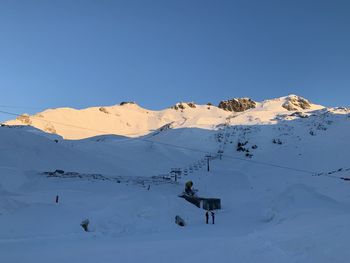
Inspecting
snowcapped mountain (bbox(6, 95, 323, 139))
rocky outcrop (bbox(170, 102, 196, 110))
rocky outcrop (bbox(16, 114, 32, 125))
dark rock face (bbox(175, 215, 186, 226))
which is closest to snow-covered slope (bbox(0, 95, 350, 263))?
dark rock face (bbox(175, 215, 186, 226))

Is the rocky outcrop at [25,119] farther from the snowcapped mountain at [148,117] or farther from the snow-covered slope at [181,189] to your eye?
the snow-covered slope at [181,189]

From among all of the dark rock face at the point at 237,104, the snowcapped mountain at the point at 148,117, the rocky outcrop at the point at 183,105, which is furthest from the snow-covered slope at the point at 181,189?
the rocky outcrop at the point at 183,105

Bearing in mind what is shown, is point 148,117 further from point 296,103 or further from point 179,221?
point 179,221

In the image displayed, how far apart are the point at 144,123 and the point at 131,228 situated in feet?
300

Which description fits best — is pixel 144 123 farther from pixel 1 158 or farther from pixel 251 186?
pixel 1 158

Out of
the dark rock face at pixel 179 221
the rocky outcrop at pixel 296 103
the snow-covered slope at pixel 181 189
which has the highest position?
the rocky outcrop at pixel 296 103

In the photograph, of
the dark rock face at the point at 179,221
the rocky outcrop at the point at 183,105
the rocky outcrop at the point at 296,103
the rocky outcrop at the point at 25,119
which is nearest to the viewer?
the dark rock face at the point at 179,221

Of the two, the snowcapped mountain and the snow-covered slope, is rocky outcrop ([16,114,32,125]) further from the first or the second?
the snow-covered slope

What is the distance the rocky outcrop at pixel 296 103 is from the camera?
10689 cm

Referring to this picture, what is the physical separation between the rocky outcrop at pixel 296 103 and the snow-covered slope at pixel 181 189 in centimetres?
132

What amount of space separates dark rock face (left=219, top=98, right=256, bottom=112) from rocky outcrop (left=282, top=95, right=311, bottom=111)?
9.92 meters

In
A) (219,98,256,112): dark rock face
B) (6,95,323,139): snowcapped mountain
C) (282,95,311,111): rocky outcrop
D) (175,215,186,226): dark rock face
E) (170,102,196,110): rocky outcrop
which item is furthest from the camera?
(170,102,196,110): rocky outcrop

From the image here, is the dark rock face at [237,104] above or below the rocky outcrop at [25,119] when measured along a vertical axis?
above

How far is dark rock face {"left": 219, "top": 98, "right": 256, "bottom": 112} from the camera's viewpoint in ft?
375
